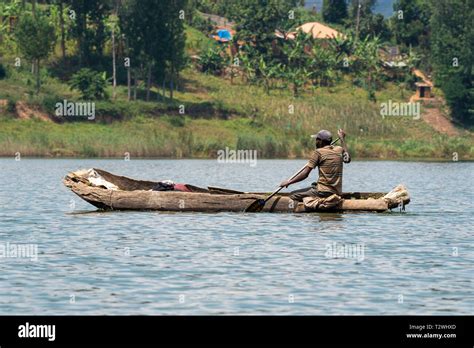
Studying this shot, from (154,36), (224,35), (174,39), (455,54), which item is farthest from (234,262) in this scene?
(224,35)

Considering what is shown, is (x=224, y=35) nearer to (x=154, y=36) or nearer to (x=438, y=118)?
(x=154, y=36)

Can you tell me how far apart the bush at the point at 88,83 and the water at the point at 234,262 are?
2077 inches

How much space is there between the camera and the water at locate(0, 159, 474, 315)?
1700 cm

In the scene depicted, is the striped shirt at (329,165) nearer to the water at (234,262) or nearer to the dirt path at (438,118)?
the water at (234,262)

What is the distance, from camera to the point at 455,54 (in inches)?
4077

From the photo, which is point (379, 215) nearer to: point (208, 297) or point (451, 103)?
point (208, 297)

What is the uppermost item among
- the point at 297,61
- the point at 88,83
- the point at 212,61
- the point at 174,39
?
the point at 174,39

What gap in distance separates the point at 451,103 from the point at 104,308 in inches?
A: 3485

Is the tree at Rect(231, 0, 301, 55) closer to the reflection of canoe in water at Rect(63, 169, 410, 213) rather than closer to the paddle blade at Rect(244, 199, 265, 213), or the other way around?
the reflection of canoe in water at Rect(63, 169, 410, 213)

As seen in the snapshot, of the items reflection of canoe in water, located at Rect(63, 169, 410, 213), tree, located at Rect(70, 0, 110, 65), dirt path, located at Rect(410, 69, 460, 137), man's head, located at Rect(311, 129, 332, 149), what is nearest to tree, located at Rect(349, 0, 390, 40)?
dirt path, located at Rect(410, 69, 460, 137)

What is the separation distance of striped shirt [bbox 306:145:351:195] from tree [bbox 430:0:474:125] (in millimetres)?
70015

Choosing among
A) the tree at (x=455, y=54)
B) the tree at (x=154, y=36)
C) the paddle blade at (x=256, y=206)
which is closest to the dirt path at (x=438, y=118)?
the tree at (x=455, y=54)

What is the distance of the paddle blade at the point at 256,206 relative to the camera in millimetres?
30203

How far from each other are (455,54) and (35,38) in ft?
125
